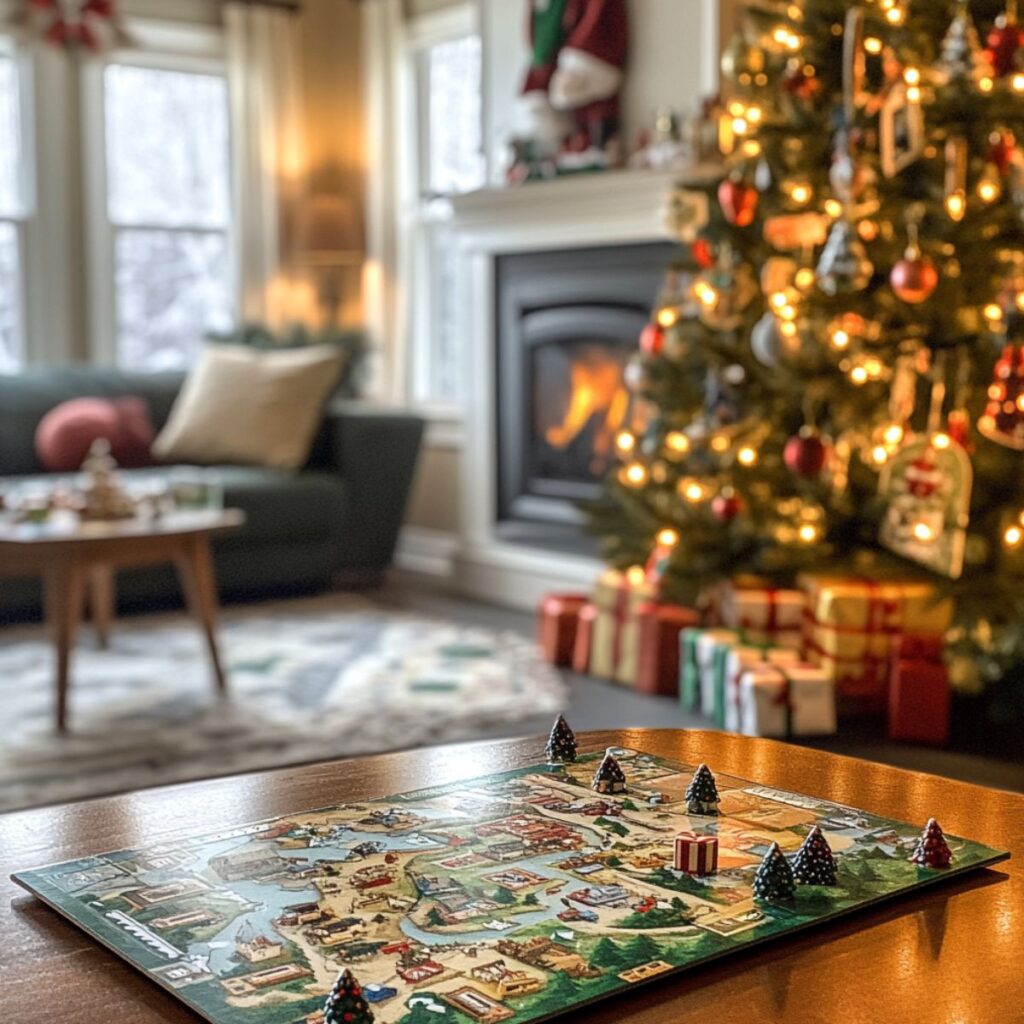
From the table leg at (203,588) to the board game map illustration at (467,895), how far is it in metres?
2.69

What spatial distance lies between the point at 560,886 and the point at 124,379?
16.3 ft

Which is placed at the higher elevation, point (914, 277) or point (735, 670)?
point (914, 277)

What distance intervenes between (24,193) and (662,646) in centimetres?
365

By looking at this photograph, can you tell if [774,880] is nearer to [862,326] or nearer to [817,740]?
[817,740]

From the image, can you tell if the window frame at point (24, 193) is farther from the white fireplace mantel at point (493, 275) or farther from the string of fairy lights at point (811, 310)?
the string of fairy lights at point (811, 310)

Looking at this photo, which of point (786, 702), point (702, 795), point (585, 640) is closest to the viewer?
point (702, 795)

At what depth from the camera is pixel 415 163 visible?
21.6ft

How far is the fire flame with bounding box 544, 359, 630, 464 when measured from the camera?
199 inches

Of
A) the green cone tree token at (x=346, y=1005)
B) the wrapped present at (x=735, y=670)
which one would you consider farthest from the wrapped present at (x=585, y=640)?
the green cone tree token at (x=346, y=1005)

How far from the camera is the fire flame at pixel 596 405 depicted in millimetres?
5055

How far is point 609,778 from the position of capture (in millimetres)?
1264

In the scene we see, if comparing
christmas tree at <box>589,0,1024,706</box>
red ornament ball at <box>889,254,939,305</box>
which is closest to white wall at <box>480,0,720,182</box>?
christmas tree at <box>589,0,1024,706</box>

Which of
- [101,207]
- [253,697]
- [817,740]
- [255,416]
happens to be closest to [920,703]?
[817,740]

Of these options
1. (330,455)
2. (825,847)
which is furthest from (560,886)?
(330,455)
